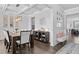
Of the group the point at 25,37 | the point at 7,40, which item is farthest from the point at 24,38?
the point at 7,40

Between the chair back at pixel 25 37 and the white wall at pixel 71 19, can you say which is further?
the chair back at pixel 25 37

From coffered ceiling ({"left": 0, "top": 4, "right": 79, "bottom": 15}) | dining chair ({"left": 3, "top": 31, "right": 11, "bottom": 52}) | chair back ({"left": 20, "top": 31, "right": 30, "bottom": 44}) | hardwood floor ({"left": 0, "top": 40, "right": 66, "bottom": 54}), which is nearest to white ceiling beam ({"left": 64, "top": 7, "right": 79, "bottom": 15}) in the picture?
coffered ceiling ({"left": 0, "top": 4, "right": 79, "bottom": 15})

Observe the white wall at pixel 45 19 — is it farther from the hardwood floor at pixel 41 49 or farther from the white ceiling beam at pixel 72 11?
the white ceiling beam at pixel 72 11

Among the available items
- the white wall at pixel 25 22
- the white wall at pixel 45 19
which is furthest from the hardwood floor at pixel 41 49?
the white wall at pixel 25 22

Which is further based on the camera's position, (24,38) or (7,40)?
(24,38)

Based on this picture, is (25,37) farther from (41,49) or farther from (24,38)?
(41,49)

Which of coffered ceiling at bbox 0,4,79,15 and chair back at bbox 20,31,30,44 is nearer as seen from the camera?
coffered ceiling at bbox 0,4,79,15

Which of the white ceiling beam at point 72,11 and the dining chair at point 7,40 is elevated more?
the white ceiling beam at point 72,11

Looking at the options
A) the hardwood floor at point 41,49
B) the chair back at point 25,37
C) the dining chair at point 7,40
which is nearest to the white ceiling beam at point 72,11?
the hardwood floor at point 41,49

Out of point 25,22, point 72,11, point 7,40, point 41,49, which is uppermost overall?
point 72,11

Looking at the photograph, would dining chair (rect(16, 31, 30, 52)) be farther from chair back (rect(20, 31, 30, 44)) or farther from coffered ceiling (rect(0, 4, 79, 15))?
coffered ceiling (rect(0, 4, 79, 15))

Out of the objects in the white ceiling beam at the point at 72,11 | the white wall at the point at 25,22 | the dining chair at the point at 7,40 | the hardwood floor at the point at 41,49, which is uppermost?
the white ceiling beam at the point at 72,11

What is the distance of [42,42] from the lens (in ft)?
5.90
